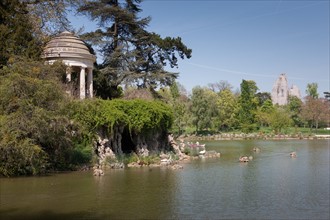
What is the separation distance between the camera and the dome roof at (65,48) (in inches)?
897

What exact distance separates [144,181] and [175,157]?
29.1 feet

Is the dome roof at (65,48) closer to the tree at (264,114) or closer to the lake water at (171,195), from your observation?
the lake water at (171,195)

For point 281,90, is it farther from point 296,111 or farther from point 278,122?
point 278,122

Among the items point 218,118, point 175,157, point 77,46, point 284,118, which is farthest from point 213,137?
point 77,46

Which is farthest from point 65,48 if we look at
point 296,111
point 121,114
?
point 296,111

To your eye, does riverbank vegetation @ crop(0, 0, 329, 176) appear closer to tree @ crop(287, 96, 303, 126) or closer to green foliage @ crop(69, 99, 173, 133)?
green foliage @ crop(69, 99, 173, 133)

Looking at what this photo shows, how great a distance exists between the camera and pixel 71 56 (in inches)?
914

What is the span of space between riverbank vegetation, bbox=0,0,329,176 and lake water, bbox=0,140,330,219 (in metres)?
1.79

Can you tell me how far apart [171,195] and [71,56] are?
1295 cm

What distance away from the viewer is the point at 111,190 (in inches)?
565

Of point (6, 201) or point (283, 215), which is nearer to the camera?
point (283, 215)

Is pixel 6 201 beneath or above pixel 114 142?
beneath

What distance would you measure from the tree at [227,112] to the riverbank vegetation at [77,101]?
35.4m

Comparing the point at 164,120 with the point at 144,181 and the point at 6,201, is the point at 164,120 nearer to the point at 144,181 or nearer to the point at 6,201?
the point at 144,181
